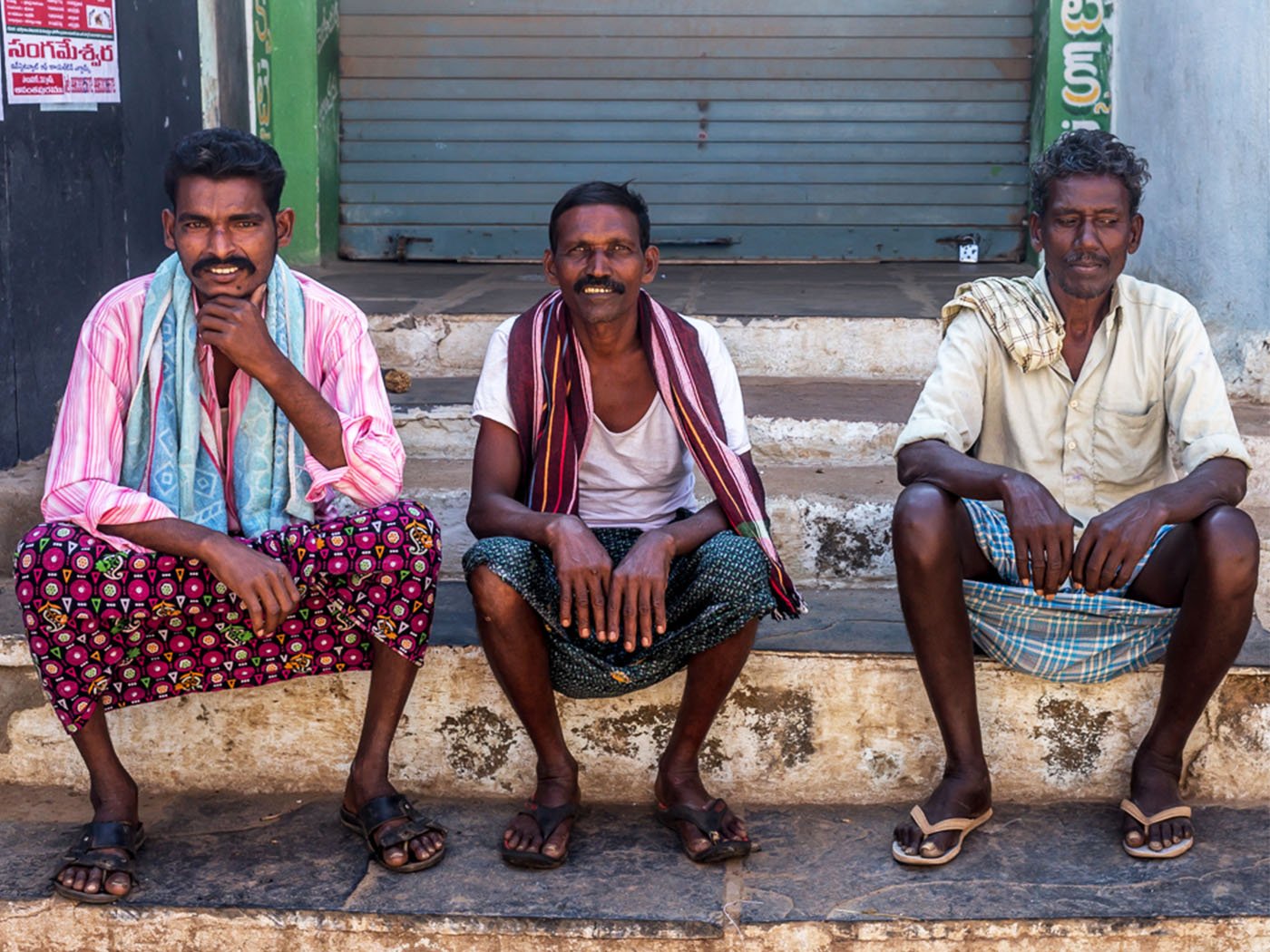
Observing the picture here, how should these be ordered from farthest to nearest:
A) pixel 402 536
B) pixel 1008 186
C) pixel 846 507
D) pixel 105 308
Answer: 1. pixel 1008 186
2. pixel 846 507
3. pixel 105 308
4. pixel 402 536

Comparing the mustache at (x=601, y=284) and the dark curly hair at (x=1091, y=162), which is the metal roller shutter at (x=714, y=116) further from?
the mustache at (x=601, y=284)

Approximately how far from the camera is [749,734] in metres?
3.02

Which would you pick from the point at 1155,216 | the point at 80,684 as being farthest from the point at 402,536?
the point at 1155,216

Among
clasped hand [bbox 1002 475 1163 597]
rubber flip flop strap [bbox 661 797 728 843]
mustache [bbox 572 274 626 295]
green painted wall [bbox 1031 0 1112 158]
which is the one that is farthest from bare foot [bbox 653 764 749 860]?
green painted wall [bbox 1031 0 1112 158]

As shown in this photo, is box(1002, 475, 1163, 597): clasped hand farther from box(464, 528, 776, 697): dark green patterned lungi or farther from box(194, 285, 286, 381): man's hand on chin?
box(194, 285, 286, 381): man's hand on chin

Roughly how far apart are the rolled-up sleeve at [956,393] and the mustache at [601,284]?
2.08 ft

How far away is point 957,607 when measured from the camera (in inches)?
109

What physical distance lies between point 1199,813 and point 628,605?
49.7 inches

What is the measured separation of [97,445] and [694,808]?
1.32m

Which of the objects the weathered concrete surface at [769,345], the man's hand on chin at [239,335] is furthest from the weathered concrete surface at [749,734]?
the weathered concrete surface at [769,345]

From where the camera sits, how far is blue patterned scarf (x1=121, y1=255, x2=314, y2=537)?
9.21ft

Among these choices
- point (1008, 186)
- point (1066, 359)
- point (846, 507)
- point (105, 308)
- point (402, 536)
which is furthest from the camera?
point (1008, 186)

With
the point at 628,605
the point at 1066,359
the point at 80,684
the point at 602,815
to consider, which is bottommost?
the point at 602,815

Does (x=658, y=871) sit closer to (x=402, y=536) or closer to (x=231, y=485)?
(x=402, y=536)
